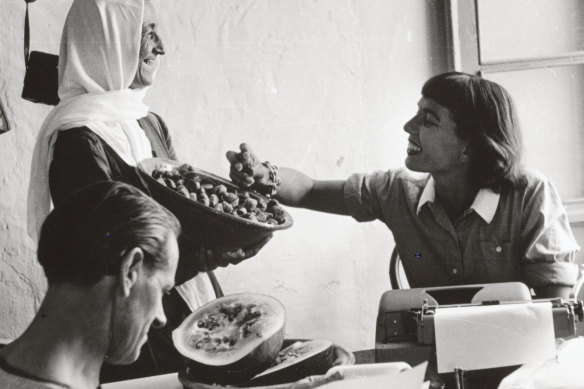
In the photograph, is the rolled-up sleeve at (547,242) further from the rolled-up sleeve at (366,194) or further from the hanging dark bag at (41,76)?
the hanging dark bag at (41,76)

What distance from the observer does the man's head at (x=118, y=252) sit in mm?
1209

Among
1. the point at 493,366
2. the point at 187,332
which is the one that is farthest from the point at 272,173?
the point at 493,366

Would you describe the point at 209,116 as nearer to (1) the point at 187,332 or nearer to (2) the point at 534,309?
(1) the point at 187,332

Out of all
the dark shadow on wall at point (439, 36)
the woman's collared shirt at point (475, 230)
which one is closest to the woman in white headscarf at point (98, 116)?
the woman's collared shirt at point (475, 230)

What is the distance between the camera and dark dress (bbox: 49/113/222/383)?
51.7 inches

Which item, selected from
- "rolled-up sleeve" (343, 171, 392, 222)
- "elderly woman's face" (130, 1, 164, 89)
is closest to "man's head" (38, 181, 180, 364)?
"elderly woman's face" (130, 1, 164, 89)

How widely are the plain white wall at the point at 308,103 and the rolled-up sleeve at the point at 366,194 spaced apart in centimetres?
2

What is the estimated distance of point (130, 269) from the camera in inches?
48.2

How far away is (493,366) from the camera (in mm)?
→ 1390

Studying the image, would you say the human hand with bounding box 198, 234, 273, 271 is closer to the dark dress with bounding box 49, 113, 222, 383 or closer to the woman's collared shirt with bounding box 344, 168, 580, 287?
the dark dress with bounding box 49, 113, 222, 383

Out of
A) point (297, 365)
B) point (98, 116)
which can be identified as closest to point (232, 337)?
point (297, 365)

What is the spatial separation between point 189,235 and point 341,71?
47cm

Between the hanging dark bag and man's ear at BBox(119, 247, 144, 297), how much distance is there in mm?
340

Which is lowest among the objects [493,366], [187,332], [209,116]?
[493,366]
